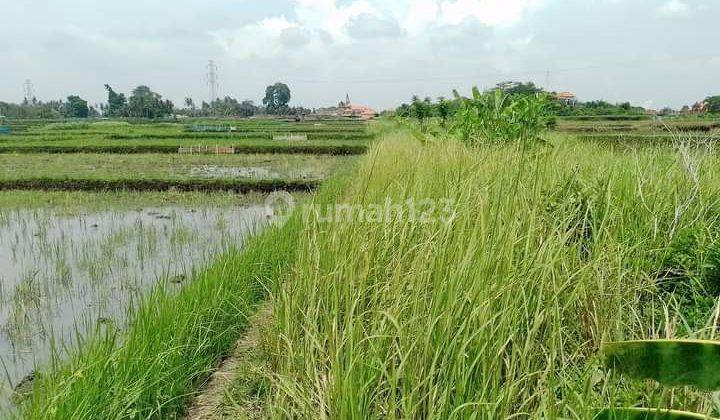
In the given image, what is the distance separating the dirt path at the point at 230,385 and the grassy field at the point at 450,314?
0.08 ft

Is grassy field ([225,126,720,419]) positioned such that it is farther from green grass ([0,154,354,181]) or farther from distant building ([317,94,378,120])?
distant building ([317,94,378,120])

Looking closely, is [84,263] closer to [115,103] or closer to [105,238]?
[105,238]

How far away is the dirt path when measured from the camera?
1913 millimetres

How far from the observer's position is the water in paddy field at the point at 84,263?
3164mm

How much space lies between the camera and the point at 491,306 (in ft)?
4.83

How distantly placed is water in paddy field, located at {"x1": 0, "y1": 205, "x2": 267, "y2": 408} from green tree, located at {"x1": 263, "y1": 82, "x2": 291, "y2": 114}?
71.2 metres

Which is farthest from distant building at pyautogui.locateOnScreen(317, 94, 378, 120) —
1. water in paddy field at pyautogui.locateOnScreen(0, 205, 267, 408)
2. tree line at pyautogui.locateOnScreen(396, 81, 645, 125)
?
water in paddy field at pyautogui.locateOnScreen(0, 205, 267, 408)

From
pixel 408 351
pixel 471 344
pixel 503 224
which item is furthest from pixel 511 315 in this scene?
pixel 503 224

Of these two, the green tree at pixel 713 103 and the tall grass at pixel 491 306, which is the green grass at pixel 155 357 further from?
the green tree at pixel 713 103

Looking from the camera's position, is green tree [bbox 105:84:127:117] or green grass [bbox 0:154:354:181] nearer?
green grass [bbox 0:154:354:181]

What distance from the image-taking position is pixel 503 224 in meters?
1.89

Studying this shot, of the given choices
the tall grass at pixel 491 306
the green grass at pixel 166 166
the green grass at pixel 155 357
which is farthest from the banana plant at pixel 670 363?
the green grass at pixel 166 166

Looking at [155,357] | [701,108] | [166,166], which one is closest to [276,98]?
[701,108]

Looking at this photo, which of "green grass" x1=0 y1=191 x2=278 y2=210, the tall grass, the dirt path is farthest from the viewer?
"green grass" x1=0 y1=191 x2=278 y2=210
